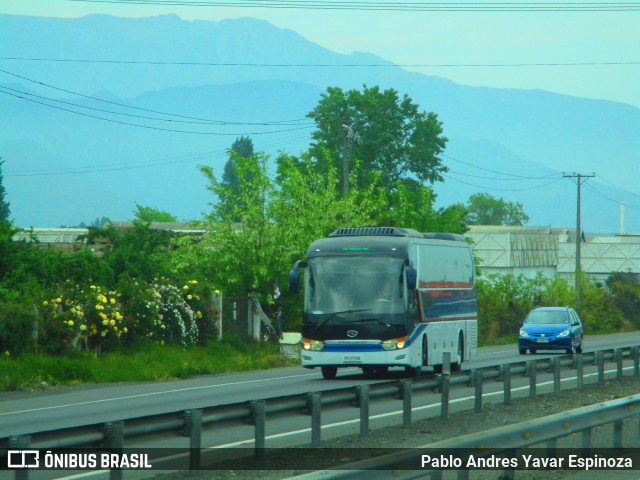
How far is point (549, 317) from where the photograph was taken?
43875mm

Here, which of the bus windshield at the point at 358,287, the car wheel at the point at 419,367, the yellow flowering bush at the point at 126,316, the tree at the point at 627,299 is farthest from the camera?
the tree at the point at 627,299

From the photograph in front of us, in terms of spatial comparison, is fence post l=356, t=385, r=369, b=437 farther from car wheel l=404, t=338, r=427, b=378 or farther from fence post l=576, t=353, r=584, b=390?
car wheel l=404, t=338, r=427, b=378

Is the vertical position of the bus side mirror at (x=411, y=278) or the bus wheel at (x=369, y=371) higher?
the bus side mirror at (x=411, y=278)

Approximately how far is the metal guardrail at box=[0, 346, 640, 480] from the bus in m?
6.21

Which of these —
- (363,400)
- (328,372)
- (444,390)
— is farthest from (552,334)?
(363,400)

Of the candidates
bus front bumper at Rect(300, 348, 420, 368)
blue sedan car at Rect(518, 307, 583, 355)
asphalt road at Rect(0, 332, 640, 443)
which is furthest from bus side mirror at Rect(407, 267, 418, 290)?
blue sedan car at Rect(518, 307, 583, 355)

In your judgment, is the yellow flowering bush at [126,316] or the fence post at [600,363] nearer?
the fence post at [600,363]

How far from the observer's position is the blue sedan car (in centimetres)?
4225

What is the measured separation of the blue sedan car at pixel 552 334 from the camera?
139 feet

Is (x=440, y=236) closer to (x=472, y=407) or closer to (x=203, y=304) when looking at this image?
(x=203, y=304)

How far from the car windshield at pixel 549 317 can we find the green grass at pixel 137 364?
11343mm

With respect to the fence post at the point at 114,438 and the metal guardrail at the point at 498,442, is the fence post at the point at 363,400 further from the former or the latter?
the fence post at the point at 114,438

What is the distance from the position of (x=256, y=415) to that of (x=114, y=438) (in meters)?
2.57

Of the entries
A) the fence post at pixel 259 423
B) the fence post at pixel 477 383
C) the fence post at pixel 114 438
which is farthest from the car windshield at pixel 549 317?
the fence post at pixel 114 438
